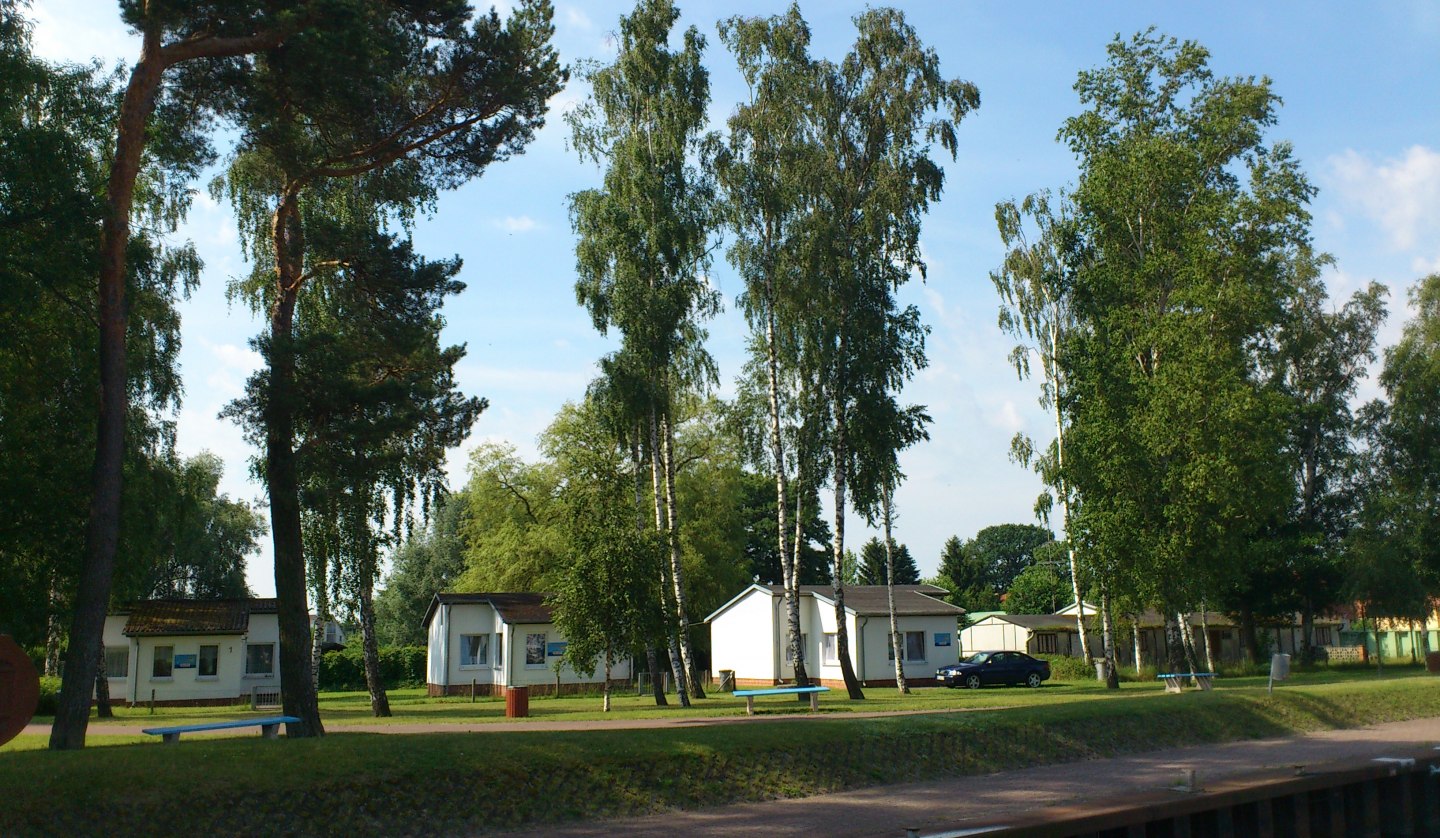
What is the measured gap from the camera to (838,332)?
32.5m

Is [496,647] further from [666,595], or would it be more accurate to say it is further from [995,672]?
[995,672]

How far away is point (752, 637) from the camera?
161 feet

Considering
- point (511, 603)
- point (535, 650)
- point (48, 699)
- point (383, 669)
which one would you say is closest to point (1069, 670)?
point (535, 650)

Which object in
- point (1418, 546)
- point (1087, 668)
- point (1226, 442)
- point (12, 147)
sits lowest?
point (1087, 668)

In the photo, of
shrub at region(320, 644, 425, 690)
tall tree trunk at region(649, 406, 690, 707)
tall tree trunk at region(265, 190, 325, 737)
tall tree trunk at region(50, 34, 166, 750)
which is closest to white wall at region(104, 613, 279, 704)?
shrub at region(320, 644, 425, 690)

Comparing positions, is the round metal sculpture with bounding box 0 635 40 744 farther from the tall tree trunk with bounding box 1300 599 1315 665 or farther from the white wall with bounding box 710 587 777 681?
the tall tree trunk with bounding box 1300 599 1315 665

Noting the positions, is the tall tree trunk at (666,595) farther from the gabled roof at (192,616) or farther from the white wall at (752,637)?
the gabled roof at (192,616)

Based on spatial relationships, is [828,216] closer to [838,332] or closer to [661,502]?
[838,332]

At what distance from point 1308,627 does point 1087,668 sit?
1057 cm

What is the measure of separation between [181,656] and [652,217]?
24119 millimetres

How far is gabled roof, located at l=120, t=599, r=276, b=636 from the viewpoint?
131ft

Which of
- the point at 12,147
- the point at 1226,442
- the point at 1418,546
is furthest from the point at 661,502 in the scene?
the point at 1418,546

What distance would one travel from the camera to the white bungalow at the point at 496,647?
145ft

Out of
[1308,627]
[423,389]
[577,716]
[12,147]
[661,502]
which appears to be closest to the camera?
[12,147]
